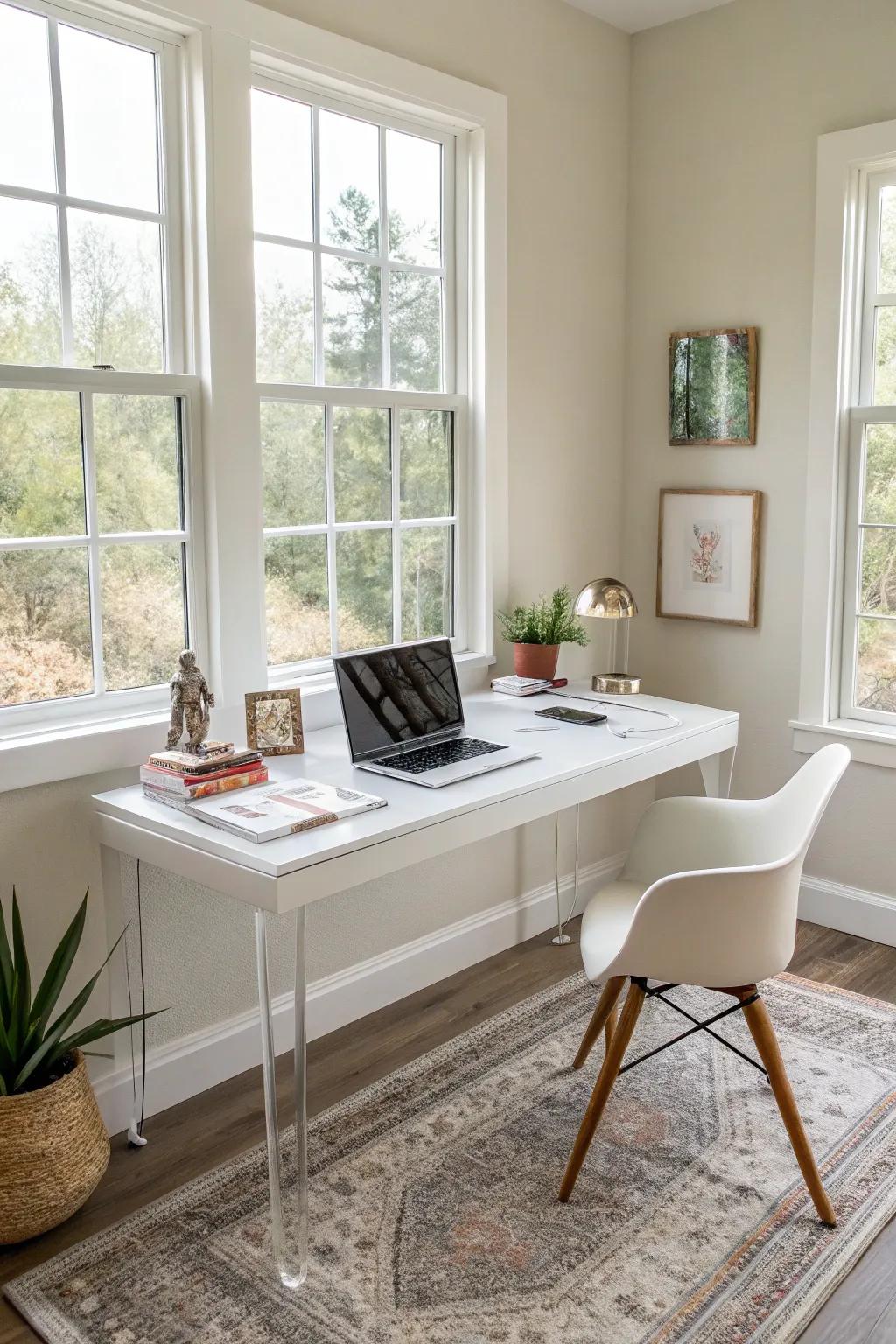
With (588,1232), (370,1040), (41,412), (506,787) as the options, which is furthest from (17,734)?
(588,1232)

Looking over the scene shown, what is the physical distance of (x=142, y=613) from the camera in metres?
2.60

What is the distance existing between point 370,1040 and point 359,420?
1575 mm

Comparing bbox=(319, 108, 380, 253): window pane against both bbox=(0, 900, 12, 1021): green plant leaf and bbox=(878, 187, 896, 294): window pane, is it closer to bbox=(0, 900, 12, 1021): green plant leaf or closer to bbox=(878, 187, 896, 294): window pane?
bbox=(878, 187, 896, 294): window pane

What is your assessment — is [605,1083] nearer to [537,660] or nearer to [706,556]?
[537,660]

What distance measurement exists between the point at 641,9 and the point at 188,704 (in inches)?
101

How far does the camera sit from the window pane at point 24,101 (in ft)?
7.43

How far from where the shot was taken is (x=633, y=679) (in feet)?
11.2

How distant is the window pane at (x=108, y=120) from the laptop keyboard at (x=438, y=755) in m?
1.32

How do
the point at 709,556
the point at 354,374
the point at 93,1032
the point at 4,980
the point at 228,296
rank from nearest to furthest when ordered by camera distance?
1. the point at 4,980
2. the point at 93,1032
3. the point at 228,296
4. the point at 354,374
5. the point at 709,556

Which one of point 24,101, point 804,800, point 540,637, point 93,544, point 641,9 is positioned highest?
point 641,9

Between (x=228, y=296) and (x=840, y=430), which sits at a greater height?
(x=228, y=296)

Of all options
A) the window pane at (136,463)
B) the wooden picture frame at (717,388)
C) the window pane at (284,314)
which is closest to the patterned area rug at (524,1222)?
the window pane at (136,463)

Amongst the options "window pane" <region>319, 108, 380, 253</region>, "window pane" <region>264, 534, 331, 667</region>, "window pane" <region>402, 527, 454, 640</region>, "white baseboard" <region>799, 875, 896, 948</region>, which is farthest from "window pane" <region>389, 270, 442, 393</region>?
"white baseboard" <region>799, 875, 896, 948</region>

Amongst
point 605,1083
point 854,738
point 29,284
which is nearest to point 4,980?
point 605,1083
